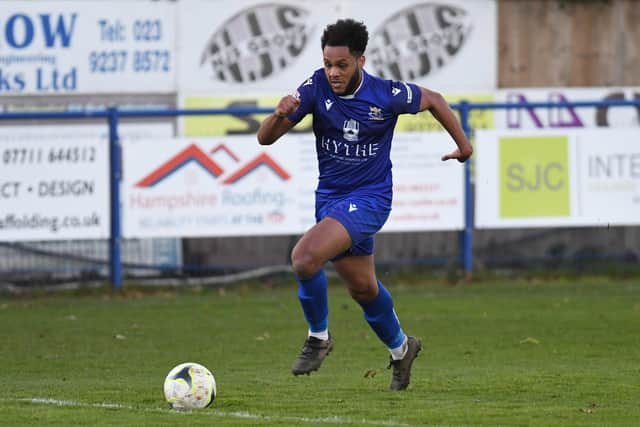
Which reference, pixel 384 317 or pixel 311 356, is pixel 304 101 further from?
pixel 311 356

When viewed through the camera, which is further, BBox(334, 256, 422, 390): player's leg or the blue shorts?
BBox(334, 256, 422, 390): player's leg

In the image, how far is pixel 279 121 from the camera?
331 inches

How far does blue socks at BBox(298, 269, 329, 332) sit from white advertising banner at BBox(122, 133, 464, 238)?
7.45 m

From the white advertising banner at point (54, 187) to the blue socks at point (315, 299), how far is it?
25.1 feet

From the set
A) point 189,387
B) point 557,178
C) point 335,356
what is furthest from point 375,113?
point 557,178

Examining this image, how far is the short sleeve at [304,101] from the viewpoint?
28.0ft

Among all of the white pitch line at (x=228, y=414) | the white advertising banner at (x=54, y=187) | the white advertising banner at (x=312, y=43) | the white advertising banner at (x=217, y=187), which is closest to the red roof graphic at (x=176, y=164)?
the white advertising banner at (x=217, y=187)

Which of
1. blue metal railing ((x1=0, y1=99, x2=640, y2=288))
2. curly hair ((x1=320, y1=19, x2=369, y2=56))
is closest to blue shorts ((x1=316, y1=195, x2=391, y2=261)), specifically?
curly hair ((x1=320, y1=19, x2=369, y2=56))

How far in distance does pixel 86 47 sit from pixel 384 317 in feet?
32.7

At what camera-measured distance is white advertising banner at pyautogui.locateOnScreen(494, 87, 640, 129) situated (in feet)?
59.6

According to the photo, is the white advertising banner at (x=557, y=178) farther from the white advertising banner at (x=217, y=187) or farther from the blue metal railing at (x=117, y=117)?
the white advertising banner at (x=217, y=187)

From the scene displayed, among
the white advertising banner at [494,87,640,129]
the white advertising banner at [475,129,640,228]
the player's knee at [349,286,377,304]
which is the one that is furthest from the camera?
the white advertising banner at [494,87,640,129]

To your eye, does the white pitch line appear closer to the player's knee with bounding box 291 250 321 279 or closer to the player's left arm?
the player's knee with bounding box 291 250 321 279

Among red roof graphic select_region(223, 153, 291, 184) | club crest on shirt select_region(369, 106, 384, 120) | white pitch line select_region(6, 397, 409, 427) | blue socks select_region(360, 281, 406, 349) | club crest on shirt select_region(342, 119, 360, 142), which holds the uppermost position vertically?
club crest on shirt select_region(369, 106, 384, 120)
